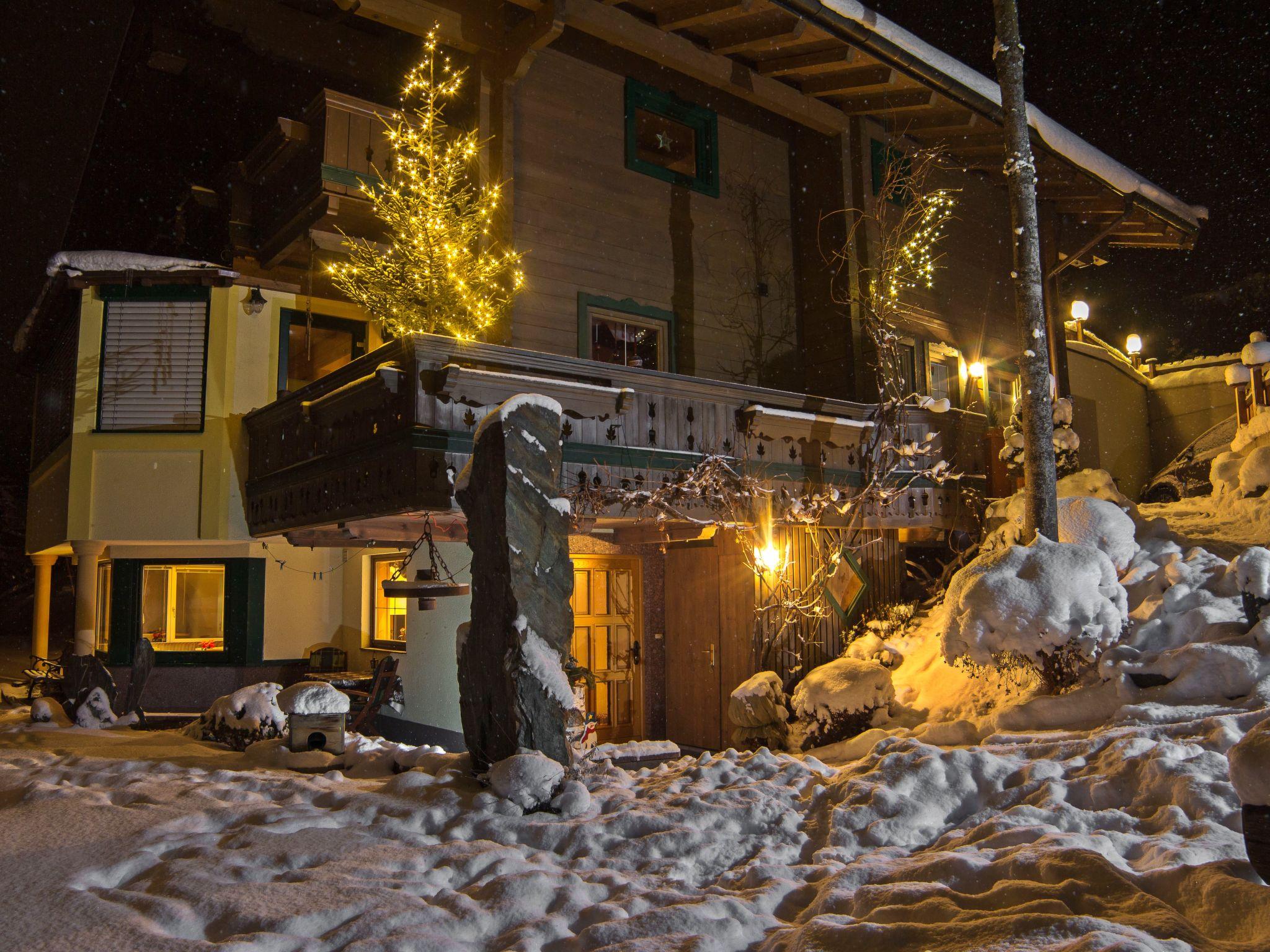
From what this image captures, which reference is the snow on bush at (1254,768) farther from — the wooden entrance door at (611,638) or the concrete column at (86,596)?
the concrete column at (86,596)

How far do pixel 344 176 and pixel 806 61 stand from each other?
21.9 ft

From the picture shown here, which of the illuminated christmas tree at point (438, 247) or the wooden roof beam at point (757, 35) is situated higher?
the wooden roof beam at point (757, 35)

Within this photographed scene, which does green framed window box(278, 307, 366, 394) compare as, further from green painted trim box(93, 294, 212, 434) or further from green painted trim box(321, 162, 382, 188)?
green painted trim box(321, 162, 382, 188)

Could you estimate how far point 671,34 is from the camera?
1248cm

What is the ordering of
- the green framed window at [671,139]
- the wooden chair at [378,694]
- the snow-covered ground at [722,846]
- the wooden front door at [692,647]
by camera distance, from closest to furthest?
the snow-covered ground at [722,846] < the wooden chair at [378,694] < the wooden front door at [692,647] < the green framed window at [671,139]

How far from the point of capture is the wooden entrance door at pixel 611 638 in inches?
509

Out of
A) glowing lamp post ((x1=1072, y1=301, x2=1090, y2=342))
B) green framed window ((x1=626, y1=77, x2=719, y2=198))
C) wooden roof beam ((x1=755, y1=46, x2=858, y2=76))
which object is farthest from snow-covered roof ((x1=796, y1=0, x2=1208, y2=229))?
green framed window ((x1=626, y1=77, x2=719, y2=198))

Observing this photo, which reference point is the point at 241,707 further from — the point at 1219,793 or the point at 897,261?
the point at 897,261

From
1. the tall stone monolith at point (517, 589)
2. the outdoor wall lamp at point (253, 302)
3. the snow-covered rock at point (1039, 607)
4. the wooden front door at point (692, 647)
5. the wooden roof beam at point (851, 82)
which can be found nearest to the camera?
the tall stone monolith at point (517, 589)

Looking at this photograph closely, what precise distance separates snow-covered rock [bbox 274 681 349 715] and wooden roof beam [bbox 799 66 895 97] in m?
10.8

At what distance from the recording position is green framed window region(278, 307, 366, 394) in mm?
14445

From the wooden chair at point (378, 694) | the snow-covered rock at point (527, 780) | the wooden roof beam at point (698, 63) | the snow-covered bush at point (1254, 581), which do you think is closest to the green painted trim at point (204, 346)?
the wooden chair at point (378, 694)

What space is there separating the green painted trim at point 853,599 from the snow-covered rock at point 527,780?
6531 millimetres

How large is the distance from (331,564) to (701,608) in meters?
6.77
